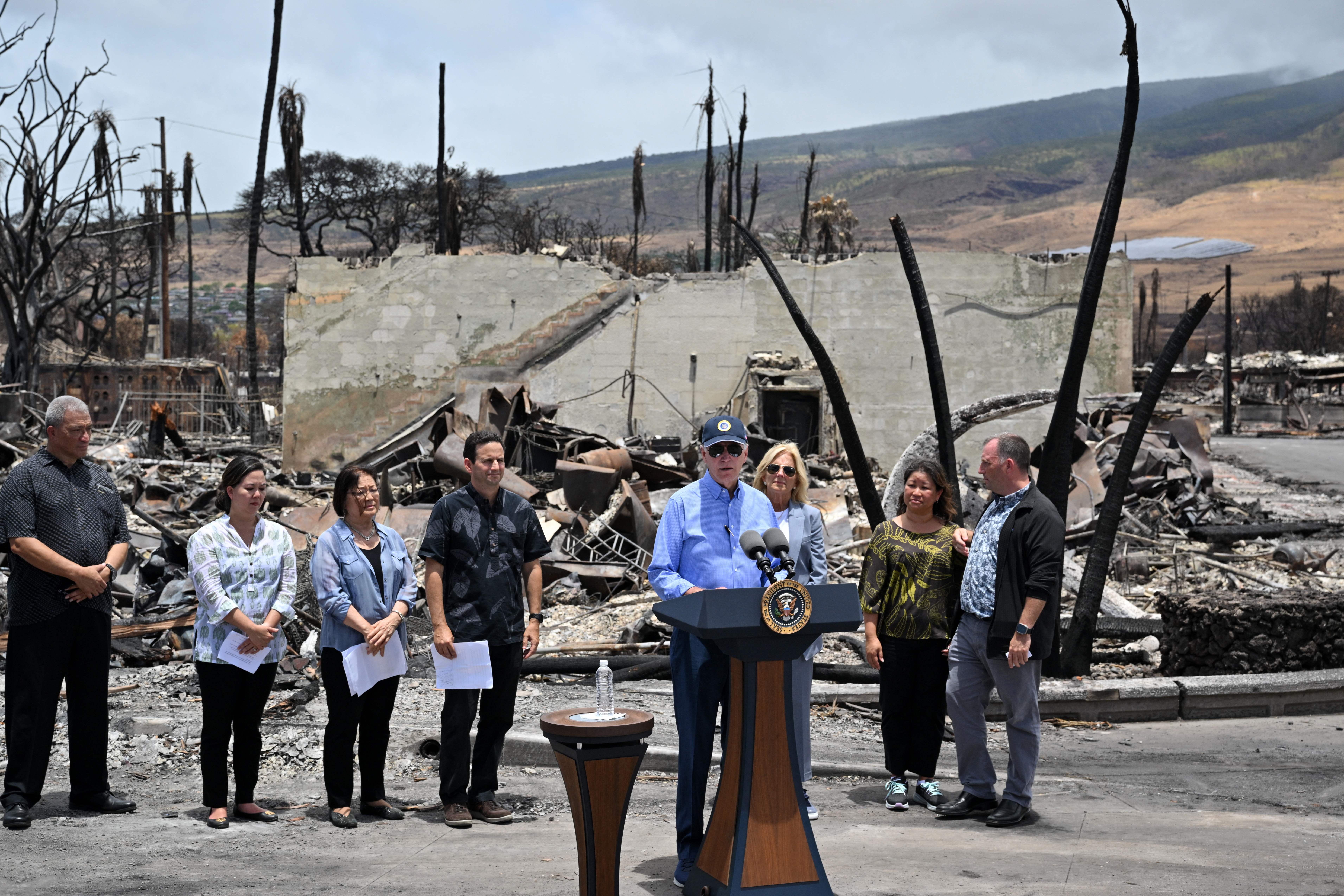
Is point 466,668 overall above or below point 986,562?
below

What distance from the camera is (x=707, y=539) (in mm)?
4875

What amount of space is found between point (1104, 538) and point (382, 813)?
5.62 m

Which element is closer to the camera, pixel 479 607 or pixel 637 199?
pixel 479 607

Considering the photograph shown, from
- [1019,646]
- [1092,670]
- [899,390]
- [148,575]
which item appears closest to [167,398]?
[899,390]

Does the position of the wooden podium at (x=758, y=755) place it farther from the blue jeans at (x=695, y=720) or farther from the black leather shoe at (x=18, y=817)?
the black leather shoe at (x=18, y=817)

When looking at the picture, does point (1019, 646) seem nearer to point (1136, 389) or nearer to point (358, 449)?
point (358, 449)

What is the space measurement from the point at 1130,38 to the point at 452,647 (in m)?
6.12

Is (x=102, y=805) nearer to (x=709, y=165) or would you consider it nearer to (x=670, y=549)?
(x=670, y=549)

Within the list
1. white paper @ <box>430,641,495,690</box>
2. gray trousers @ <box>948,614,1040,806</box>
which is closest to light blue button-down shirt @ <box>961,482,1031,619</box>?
gray trousers @ <box>948,614,1040,806</box>

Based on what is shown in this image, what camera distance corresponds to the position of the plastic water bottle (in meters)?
4.39

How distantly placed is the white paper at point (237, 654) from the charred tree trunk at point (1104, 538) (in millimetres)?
5744

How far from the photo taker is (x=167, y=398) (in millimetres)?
35719

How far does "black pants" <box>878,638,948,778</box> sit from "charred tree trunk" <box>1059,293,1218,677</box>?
10.5 feet

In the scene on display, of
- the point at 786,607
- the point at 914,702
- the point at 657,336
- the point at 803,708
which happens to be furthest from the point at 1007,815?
the point at 657,336
